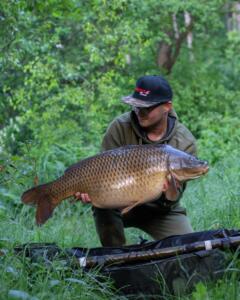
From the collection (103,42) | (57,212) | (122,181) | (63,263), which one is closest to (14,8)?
(57,212)

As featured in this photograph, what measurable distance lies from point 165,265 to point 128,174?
24.8 inches

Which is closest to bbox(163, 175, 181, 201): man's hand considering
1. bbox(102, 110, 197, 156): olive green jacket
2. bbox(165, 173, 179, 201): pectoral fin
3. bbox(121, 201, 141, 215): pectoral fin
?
bbox(165, 173, 179, 201): pectoral fin

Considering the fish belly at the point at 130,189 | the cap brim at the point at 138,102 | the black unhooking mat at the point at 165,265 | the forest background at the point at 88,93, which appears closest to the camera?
the black unhooking mat at the point at 165,265

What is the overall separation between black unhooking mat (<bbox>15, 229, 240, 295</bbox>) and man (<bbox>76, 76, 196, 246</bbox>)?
72cm

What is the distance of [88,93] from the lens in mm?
11180

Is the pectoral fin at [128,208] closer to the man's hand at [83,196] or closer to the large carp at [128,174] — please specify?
the large carp at [128,174]

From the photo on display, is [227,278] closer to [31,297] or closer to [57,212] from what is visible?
[31,297]

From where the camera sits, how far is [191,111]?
1402cm

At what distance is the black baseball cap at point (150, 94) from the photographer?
5105 millimetres

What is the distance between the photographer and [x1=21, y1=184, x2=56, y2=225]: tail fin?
4.82 m

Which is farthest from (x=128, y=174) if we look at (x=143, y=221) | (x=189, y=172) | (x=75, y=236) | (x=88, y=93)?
(x=88, y=93)

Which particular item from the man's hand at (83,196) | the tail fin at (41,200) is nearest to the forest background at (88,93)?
the tail fin at (41,200)

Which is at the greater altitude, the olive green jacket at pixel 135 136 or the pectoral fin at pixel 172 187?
the olive green jacket at pixel 135 136

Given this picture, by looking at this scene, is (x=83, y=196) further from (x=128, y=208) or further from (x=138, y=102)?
(x=138, y=102)
